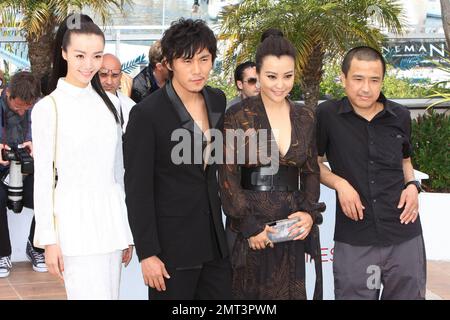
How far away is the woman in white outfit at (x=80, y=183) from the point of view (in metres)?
3.33

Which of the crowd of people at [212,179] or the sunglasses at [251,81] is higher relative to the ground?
the sunglasses at [251,81]

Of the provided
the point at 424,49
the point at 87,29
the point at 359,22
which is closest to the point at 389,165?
the point at 87,29

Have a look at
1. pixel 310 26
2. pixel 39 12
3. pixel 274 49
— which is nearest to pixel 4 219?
pixel 274 49

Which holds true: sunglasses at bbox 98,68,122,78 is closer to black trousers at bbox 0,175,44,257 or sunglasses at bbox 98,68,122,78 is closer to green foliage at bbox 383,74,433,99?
black trousers at bbox 0,175,44,257

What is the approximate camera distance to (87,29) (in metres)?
3.52

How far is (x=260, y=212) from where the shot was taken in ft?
12.0

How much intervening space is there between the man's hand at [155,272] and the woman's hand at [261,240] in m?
0.46

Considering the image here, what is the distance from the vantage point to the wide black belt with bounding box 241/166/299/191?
3676 mm

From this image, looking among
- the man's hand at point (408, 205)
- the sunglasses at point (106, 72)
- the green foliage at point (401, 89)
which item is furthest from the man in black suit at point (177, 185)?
the green foliage at point (401, 89)

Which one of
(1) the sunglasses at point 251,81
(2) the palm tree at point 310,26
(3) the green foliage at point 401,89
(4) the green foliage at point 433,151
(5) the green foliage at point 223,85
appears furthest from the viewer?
(3) the green foliage at point 401,89

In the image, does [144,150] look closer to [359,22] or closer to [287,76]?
[287,76]

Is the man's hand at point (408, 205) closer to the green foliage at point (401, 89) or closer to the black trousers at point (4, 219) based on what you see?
the black trousers at point (4, 219)

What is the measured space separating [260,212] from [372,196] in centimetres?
69

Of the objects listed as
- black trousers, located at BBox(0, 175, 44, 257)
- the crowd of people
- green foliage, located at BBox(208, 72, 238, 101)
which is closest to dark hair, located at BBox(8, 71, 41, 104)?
black trousers, located at BBox(0, 175, 44, 257)
